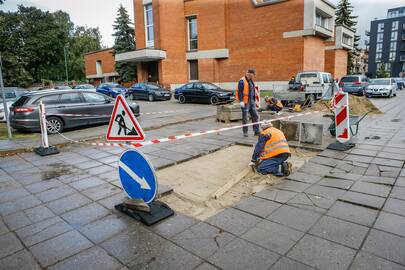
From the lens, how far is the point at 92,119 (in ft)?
37.3

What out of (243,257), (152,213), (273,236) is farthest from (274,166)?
(243,257)

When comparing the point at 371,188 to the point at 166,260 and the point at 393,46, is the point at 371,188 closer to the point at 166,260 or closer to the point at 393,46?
the point at 166,260

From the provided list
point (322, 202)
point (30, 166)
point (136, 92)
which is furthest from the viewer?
point (136, 92)

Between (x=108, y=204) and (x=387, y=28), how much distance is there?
109 metres

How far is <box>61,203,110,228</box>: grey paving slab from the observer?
3719 mm

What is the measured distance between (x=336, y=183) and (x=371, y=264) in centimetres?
221

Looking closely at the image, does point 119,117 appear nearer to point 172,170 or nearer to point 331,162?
point 172,170

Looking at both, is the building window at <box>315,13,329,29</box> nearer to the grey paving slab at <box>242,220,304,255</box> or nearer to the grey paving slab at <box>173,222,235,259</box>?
the grey paving slab at <box>242,220,304,255</box>

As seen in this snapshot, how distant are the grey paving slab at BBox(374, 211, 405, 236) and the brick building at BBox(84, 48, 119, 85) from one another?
4517cm

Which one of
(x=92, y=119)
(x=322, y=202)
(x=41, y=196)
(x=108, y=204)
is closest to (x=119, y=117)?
(x=108, y=204)

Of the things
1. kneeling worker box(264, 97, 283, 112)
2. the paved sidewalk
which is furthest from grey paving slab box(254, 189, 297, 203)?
kneeling worker box(264, 97, 283, 112)

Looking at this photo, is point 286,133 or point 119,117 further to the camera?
point 286,133

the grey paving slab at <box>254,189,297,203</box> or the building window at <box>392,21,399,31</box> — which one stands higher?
the building window at <box>392,21,399,31</box>

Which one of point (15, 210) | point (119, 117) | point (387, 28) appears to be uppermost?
point (387, 28)
